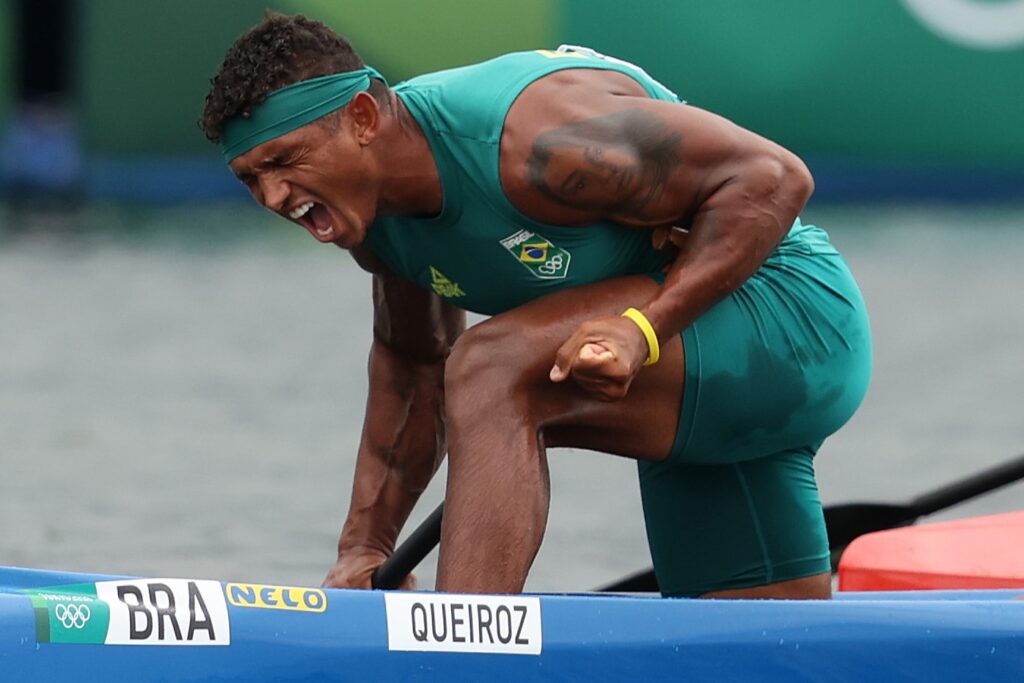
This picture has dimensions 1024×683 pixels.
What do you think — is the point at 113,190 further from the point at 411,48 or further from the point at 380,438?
the point at 380,438

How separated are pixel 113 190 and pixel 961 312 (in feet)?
19.7

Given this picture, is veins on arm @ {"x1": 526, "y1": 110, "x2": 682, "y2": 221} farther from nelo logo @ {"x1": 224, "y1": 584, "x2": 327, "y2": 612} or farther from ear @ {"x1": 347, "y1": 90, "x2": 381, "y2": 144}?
nelo logo @ {"x1": 224, "y1": 584, "x2": 327, "y2": 612}

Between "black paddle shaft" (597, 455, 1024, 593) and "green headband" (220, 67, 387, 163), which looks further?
"black paddle shaft" (597, 455, 1024, 593)

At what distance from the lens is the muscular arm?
3.87m

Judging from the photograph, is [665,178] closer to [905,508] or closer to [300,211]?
[300,211]

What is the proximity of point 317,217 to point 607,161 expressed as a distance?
1.67 feet

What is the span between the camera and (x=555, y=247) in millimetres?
3977

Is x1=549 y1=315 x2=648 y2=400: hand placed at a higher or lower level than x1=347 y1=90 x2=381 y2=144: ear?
lower

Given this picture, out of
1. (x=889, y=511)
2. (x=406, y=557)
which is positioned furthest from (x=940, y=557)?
(x=406, y=557)

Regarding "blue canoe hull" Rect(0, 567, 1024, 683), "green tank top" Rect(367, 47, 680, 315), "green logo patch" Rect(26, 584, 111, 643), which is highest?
"green tank top" Rect(367, 47, 680, 315)

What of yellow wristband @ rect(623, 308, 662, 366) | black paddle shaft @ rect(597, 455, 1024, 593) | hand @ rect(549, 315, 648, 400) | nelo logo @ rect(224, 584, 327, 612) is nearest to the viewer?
nelo logo @ rect(224, 584, 327, 612)

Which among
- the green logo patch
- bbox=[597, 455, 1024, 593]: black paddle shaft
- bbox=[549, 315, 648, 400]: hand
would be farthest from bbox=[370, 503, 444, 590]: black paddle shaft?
the green logo patch

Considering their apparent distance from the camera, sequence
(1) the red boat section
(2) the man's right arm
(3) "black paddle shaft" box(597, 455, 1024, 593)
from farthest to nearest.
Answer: (3) "black paddle shaft" box(597, 455, 1024, 593), (1) the red boat section, (2) the man's right arm

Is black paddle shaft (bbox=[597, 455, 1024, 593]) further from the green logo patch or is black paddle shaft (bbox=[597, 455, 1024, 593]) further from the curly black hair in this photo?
the green logo patch
